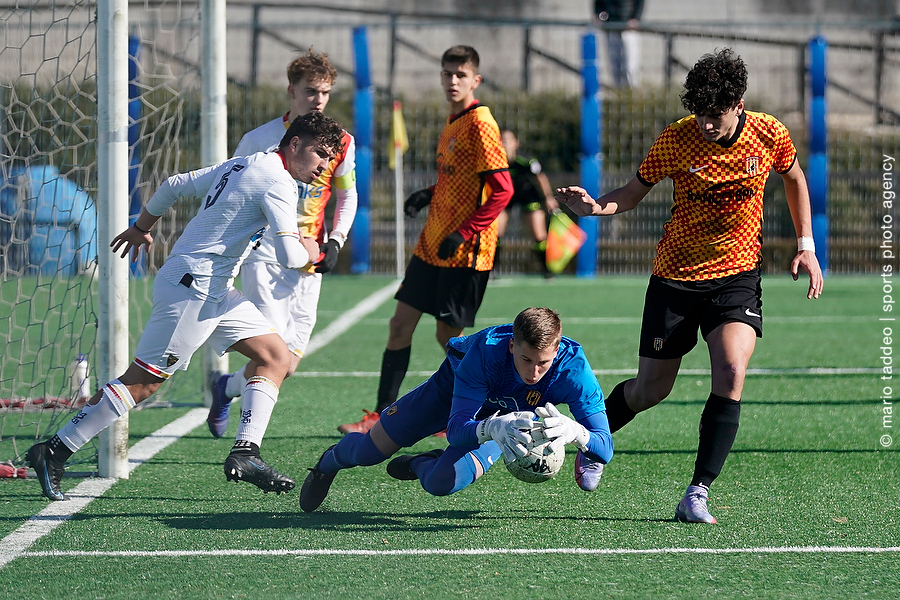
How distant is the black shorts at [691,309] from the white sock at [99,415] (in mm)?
2142

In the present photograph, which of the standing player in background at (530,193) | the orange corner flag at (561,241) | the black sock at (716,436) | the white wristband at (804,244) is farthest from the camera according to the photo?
the orange corner flag at (561,241)

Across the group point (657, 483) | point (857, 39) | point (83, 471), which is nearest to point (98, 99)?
point (83, 471)

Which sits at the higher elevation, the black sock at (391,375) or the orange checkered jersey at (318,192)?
the orange checkered jersey at (318,192)

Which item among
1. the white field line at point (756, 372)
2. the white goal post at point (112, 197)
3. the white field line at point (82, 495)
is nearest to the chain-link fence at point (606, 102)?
the white field line at point (756, 372)

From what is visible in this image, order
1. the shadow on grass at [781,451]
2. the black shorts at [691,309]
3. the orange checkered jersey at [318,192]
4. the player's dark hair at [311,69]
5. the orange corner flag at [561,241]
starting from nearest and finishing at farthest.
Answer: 1. the black shorts at [691,309]
2. the shadow on grass at [781,451]
3. the player's dark hair at [311,69]
4. the orange checkered jersey at [318,192]
5. the orange corner flag at [561,241]

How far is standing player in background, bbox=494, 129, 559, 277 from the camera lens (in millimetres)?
12680

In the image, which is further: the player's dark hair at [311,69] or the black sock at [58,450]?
the player's dark hair at [311,69]

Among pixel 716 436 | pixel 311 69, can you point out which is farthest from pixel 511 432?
pixel 311 69

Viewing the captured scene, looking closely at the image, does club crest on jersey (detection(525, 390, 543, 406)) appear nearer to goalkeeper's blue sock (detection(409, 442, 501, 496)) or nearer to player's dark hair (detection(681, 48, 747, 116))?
goalkeeper's blue sock (detection(409, 442, 501, 496))

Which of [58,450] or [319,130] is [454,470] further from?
[58,450]

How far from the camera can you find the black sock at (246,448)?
172 inches

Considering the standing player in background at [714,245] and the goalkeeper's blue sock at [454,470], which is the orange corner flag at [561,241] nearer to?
the standing player in background at [714,245]

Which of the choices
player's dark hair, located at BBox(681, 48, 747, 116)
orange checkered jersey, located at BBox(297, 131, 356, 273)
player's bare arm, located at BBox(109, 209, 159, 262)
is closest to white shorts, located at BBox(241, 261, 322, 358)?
orange checkered jersey, located at BBox(297, 131, 356, 273)

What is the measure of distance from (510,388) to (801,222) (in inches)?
58.5
